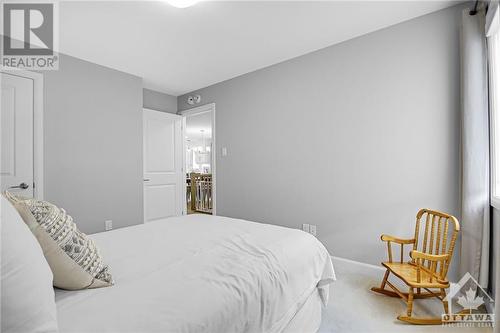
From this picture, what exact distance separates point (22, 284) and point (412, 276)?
2227mm

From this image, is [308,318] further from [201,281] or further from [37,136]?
[37,136]

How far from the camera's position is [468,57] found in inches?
74.5

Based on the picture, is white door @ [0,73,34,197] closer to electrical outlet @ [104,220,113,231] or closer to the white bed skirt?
electrical outlet @ [104,220,113,231]

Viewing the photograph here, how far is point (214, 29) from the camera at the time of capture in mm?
2443

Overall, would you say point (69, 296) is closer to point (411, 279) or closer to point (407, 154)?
point (411, 279)

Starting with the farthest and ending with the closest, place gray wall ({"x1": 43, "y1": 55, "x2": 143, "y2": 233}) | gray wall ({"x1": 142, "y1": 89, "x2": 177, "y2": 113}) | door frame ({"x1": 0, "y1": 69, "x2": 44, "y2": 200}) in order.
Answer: gray wall ({"x1": 142, "y1": 89, "x2": 177, "y2": 113}) < gray wall ({"x1": 43, "y1": 55, "x2": 143, "y2": 233}) < door frame ({"x1": 0, "y1": 69, "x2": 44, "y2": 200})

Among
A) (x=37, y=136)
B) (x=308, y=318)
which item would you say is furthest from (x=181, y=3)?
(x=308, y=318)

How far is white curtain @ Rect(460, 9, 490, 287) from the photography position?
1.83m

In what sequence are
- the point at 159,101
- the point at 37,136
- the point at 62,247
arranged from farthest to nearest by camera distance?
1. the point at 159,101
2. the point at 37,136
3. the point at 62,247

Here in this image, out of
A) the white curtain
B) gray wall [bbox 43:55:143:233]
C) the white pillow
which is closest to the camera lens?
the white pillow

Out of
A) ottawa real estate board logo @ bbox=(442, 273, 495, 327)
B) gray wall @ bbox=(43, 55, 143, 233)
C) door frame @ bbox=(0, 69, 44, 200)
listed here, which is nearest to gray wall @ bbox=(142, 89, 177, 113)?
gray wall @ bbox=(43, 55, 143, 233)

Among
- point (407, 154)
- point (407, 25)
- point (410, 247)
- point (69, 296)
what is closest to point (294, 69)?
point (407, 25)

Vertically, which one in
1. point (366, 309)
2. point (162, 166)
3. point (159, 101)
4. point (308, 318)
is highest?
point (159, 101)

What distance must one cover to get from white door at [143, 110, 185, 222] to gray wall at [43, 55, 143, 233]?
0.31 meters
